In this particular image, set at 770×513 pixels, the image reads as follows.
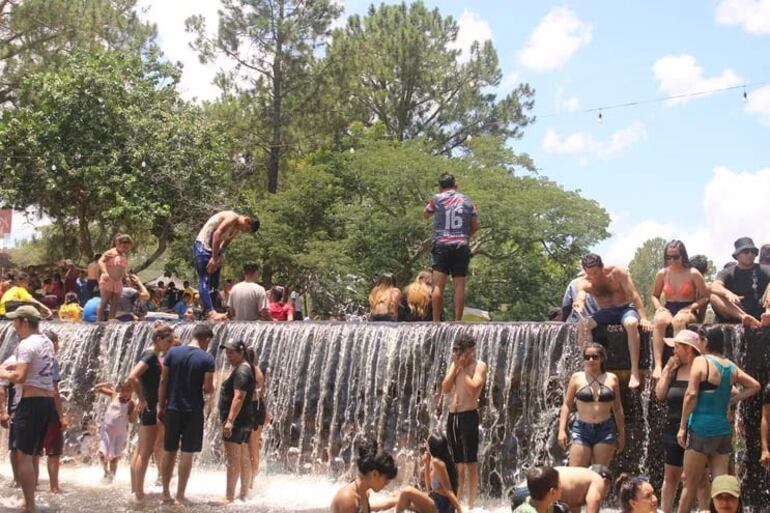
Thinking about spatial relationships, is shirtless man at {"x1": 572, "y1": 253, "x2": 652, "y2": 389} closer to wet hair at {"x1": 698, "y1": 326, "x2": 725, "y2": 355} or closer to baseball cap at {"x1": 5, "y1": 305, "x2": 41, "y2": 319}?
wet hair at {"x1": 698, "y1": 326, "x2": 725, "y2": 355}

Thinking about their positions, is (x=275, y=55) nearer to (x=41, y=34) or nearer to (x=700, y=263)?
(x=41, y=34)

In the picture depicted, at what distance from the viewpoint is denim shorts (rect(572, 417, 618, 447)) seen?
26.0 ft

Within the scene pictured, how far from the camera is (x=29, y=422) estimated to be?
326 inches

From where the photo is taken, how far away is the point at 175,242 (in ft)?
100

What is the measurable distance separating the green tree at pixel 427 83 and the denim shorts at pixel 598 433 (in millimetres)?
33899

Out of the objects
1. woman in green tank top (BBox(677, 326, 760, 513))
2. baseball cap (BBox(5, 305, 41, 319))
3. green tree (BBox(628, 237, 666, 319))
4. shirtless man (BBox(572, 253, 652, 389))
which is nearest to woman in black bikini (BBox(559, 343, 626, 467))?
woman in green tank top (BBox(677, 326, 760, 513))

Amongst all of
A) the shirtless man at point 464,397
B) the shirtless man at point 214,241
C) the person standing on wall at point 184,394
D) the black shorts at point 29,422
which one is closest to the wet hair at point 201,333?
the person standing on wall at point 184,394

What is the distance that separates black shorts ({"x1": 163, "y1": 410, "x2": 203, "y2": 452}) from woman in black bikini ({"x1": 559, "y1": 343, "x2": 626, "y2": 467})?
130 inches

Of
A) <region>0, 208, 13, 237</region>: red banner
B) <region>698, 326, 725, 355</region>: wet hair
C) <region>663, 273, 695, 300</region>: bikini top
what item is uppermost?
<region>0, 208, 13, 237</region>: red banner

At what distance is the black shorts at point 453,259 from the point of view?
37.5 feet

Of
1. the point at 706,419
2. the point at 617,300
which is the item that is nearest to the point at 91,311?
the point at 617,300

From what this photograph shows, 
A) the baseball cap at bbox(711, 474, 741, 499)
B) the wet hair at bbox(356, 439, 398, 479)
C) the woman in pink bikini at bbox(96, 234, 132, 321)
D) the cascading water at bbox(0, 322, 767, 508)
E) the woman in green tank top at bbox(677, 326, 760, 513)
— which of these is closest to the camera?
the baseball cap at bbox(711, 474, 741, 499)

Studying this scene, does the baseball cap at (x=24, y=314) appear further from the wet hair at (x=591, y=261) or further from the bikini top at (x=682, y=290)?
the bikini top at (x=682, y=290)

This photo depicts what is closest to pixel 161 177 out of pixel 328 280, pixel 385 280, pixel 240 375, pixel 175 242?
pixel 175 242
